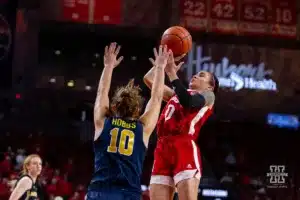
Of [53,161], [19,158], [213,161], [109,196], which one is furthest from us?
[213,161]

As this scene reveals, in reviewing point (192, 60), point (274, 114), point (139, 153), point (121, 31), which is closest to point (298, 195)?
point (274, 114)

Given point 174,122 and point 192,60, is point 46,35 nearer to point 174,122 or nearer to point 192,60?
point 192,60

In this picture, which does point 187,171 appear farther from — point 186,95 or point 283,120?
point 283,120

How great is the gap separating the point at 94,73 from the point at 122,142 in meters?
13.8

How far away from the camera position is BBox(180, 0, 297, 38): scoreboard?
56.4 ft

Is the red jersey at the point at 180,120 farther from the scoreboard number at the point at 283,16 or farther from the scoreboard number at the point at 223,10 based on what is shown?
the scoreboard number at the point at 283,16

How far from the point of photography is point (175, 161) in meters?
5.45

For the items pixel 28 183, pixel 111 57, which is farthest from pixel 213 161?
pixel 111 57

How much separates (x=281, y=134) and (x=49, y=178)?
7948mm

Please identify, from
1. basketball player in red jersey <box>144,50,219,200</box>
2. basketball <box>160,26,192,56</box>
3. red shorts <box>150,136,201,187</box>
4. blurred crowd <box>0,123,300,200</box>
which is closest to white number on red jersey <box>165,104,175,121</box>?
basketball player in red jersey <box>144,50,219,200</box>

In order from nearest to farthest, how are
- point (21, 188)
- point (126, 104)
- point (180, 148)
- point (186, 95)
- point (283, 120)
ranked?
point (126, 104) → point (186, 95) → point (180, 148) → point (21, 188) → point (283, 120)

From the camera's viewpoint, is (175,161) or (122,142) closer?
(122,142)

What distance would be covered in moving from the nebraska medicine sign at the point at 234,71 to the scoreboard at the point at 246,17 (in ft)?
2.68

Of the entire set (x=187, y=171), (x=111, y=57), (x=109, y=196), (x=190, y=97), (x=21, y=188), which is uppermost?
(x=111, y=57)
